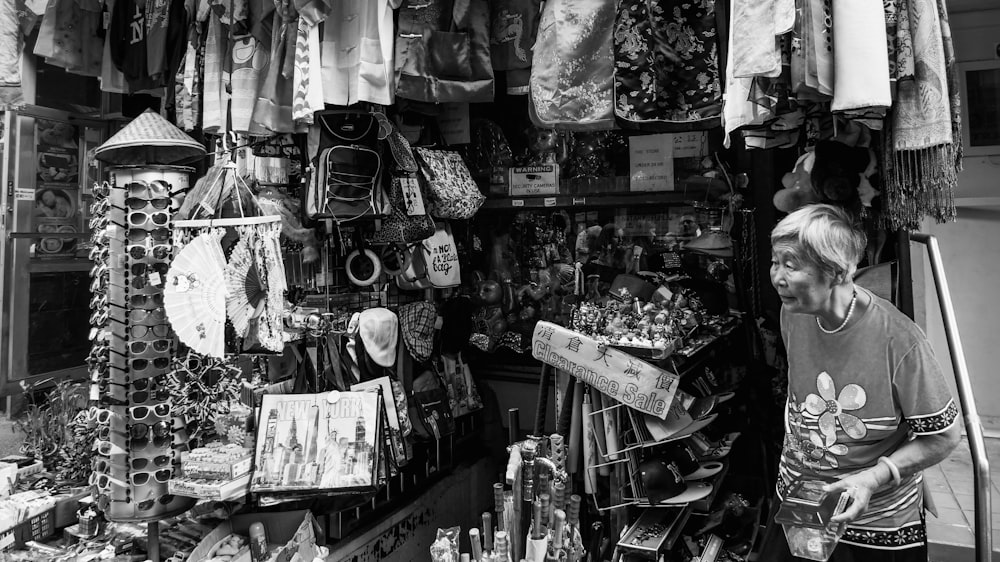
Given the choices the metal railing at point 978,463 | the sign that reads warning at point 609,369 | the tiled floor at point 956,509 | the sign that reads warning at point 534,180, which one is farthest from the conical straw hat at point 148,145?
the tiled floor at point 956,509

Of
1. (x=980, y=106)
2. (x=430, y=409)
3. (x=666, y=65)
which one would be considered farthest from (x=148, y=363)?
(x=980, y=106)

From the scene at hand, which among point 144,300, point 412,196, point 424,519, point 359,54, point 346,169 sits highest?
point 359,54

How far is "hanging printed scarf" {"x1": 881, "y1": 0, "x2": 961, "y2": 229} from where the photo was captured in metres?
2.04

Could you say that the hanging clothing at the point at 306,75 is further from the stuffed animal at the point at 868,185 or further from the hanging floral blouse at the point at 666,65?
the stuffed animal at the point at 868,185

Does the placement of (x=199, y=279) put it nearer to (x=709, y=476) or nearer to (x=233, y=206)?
(x=233, y=206)

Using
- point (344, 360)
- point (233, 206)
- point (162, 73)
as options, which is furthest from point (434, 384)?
point (162, 73)

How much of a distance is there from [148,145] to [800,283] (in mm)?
2735

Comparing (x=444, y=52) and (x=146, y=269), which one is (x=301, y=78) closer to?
(x=444, y=52)

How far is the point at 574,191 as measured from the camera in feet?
15.2

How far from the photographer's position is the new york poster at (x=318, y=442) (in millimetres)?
3102

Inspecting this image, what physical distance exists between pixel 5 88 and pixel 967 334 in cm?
636

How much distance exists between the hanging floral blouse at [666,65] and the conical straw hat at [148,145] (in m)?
2.20

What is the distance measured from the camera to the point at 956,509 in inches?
121

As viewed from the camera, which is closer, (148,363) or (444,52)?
(148,363)
